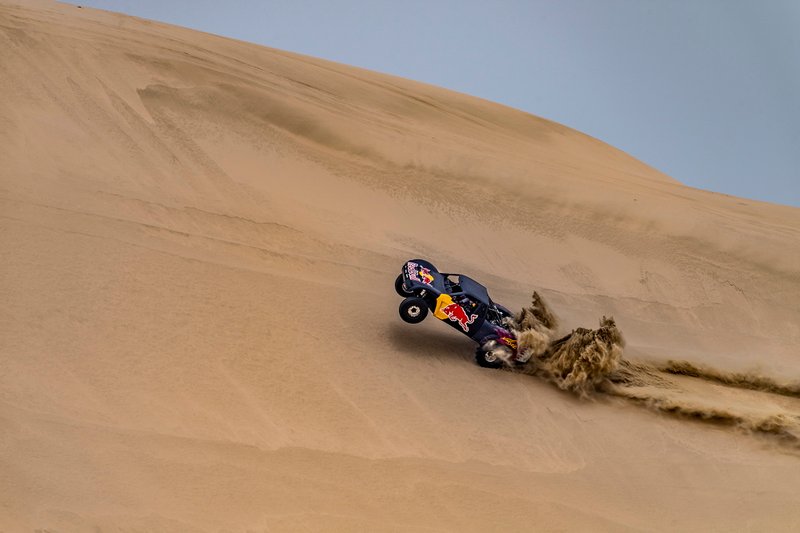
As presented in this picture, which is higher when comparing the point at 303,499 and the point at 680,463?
the point at 680,463

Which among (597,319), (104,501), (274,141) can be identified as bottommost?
(104,501)

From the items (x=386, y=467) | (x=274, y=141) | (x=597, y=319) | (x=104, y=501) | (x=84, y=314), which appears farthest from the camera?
(x=274, y=141)

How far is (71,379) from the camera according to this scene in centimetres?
502

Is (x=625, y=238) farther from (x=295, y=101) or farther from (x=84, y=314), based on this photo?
(x=84, y=314)

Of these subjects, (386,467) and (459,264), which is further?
(459,264)

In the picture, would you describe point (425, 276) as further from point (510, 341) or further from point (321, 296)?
point (321, 296)

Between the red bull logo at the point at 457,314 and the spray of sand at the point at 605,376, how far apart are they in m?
0.45

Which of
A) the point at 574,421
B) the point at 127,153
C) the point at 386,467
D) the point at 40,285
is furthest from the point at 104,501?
the point at 127,153

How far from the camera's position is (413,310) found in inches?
233

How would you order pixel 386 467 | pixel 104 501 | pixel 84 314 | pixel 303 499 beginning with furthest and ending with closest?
pixel 84 314
pixel 386 467
pixel 303 499
pixel 104 501

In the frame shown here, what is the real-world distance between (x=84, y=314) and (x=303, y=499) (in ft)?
7.60

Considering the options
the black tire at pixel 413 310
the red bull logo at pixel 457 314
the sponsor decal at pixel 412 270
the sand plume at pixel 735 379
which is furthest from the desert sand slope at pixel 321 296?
the sponsor decal at pixel 412 270

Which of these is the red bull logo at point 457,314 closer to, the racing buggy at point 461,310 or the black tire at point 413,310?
the racing buggy at point 461,310

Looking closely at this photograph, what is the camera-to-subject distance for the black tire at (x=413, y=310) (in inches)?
231
